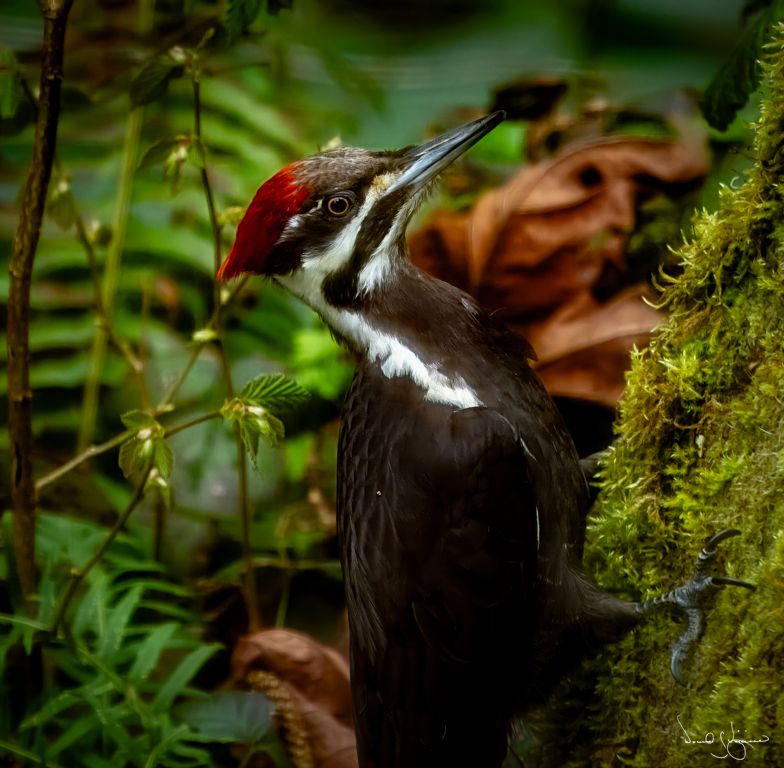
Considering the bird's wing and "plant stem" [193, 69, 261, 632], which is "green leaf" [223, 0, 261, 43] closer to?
"plant stem" [193, 69, 261, 632]

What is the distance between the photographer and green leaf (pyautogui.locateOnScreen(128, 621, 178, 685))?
9.12ft

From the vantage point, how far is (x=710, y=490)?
85.0 inches

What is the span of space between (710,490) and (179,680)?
1571 millimetres

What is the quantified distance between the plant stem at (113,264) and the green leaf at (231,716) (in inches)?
51.7

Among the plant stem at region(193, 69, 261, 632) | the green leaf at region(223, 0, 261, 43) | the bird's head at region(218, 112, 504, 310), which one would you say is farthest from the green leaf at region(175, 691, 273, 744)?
the green leaf at region(223, 0, 261, 43)

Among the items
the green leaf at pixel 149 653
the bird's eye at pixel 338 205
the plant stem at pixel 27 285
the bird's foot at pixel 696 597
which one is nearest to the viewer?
the bird's foot at pixel 696 597

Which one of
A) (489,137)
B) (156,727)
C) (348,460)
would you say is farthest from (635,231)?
(156,727)

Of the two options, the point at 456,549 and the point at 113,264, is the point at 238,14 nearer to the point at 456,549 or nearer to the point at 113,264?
the point at 456,549

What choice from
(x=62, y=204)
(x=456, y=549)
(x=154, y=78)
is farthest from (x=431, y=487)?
(x=62, y=204)

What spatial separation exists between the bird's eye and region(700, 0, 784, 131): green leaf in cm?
100

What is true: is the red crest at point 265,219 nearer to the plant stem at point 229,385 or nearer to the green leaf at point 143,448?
the plant stem at point 229,385

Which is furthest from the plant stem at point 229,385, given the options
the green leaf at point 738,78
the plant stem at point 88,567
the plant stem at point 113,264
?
the green leaf at point 738,78

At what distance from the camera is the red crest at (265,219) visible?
248 centimetres

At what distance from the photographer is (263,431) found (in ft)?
7.61
